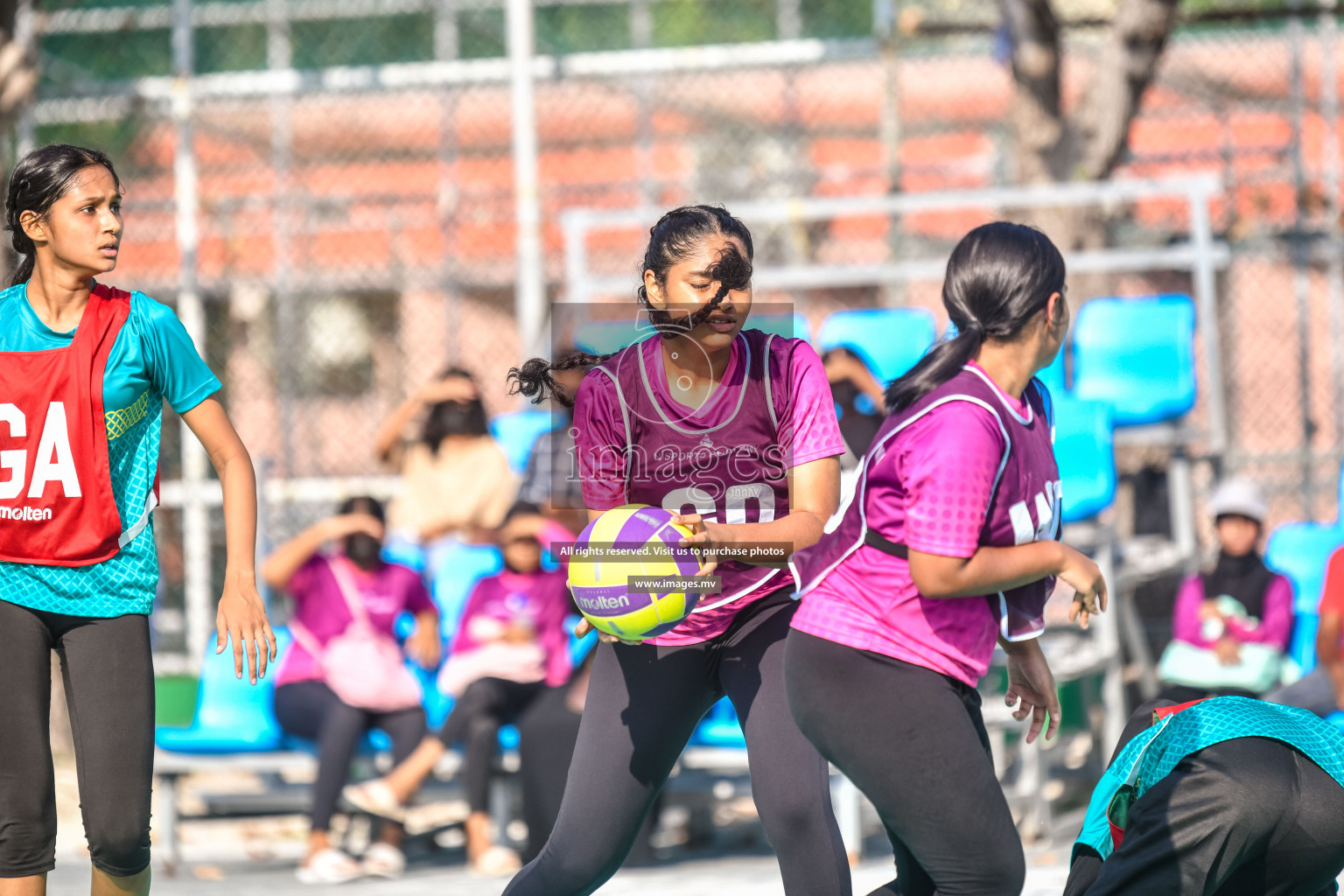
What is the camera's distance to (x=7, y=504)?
3.64 metres

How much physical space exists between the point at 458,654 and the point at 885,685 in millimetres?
4032

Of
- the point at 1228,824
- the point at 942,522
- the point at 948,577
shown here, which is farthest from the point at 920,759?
the point at 1228,824

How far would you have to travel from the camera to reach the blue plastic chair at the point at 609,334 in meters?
3.93

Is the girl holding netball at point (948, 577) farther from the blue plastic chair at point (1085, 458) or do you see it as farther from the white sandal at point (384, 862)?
the blue plastic chair at point (1085, 458)

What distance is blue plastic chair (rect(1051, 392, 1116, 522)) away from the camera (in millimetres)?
7164

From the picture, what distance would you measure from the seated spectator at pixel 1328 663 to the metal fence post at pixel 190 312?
571 cm

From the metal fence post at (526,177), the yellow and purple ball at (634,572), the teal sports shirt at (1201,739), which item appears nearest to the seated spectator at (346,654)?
the metal fence post at (526,177)

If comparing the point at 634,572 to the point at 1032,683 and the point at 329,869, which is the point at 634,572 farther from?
the point at 329,869

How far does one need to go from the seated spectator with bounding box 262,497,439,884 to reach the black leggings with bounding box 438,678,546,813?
237 millimetres

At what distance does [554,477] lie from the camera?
6.67 m

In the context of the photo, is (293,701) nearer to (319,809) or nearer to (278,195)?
(319,809)

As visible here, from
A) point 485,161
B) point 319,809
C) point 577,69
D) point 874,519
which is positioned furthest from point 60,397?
point 485,161

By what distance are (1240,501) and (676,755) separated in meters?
4.41

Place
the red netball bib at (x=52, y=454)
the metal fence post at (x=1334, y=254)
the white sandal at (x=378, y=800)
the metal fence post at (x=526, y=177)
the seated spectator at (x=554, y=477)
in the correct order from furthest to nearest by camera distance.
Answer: the metal fence post at (x=526, y=177) < the metal fence post at (x=1334, y=254) < the white sandal at (x=378, y=800) < the seated spectator at (x=554, y=477) < the red netball bib at (x=52, y=454)
